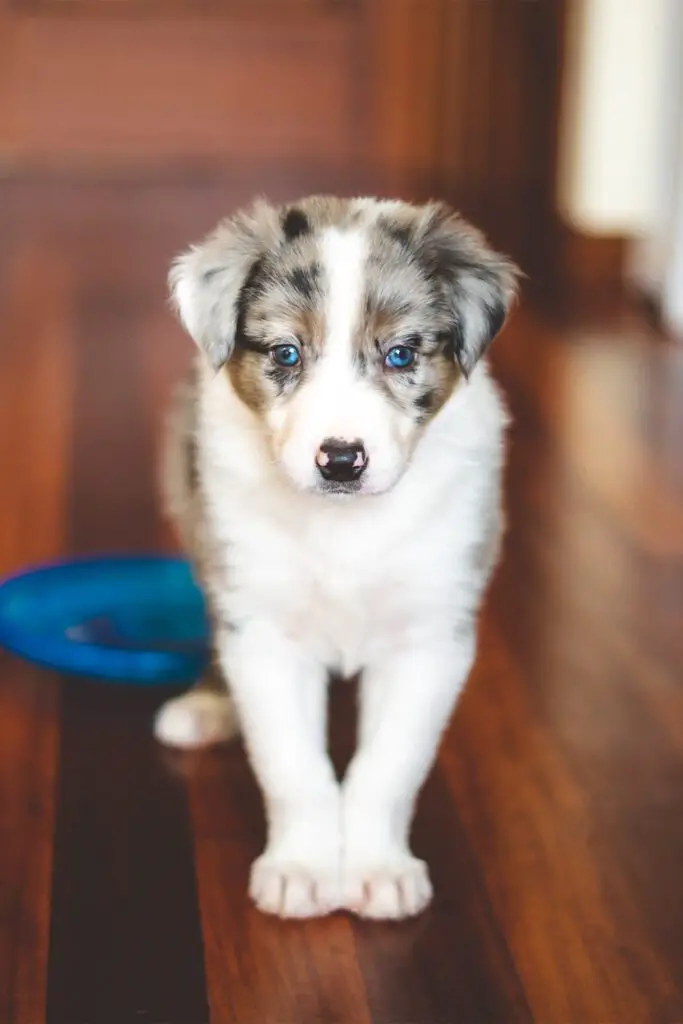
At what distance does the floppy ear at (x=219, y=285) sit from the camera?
72.0 inches

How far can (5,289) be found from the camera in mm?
5105

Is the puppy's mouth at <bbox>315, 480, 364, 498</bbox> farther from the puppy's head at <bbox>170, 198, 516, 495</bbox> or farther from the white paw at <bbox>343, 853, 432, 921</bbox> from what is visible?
the white paw at <bbox>343, 853, 432, 921</bbox>

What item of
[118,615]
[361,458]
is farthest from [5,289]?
[361,458]

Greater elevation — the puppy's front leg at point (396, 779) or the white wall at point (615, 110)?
the white wall at point (615, 110)

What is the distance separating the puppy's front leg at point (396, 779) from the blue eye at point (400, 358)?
0.37 m

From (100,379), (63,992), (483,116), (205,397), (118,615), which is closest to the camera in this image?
(63,992)

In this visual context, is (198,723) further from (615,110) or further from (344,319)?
(615,110)

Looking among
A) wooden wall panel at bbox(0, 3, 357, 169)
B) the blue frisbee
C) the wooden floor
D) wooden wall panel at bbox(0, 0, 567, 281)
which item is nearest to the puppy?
the wooden floor

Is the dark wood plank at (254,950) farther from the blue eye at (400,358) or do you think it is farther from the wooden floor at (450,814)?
the blue eye at (400,358)

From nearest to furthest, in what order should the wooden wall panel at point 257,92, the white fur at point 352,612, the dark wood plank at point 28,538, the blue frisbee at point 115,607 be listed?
the dark wood plank at point 28,538
the white fur at point 352,612
the blue frisbee at point 115,607
the wooden wall panel at point 257,92

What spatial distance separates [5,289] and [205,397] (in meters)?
3.34

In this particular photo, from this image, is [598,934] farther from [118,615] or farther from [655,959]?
[118,615]

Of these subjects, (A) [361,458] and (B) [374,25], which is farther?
(B) [374,25]

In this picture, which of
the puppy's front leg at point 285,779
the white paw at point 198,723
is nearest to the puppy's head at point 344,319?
the puppy's front leg at point 285,779
